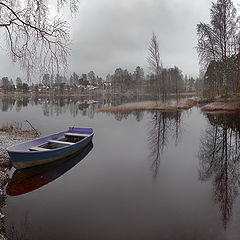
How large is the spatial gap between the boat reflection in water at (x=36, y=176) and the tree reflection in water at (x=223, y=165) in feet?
19.0

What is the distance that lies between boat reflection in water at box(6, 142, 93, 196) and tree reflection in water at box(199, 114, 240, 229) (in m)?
5.78

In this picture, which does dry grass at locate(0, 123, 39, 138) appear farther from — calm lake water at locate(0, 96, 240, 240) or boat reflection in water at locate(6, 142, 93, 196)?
calm lake water at locate(0, 96, 240, 240)

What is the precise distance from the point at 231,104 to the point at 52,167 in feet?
70.3

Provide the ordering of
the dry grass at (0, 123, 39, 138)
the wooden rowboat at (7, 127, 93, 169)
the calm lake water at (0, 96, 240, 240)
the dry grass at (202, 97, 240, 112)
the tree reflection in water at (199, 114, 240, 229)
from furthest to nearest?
1. the dry grass at (202, 97, 240, 112)
2. the dry grass at (0, 123, 39, 138)
3. the wooden rowboat at (7, 127, 93, 169)
4. the tree reflection in water at (199, 114, 240, 229)
5. the calm lake water at (0, 96, 240, 240)

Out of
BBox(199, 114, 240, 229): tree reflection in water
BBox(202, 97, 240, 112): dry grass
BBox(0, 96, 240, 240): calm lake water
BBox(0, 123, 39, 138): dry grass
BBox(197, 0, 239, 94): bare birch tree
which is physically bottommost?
BBox(0, 96, 240, 240): calm lake water

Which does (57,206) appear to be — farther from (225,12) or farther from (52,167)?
(225,12)

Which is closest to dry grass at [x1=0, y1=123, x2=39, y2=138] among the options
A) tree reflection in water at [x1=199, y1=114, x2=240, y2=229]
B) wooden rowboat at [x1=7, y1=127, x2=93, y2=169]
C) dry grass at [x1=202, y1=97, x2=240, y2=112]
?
wooden rowboat at [x1=7, y1=127, x2=93, y2=169]

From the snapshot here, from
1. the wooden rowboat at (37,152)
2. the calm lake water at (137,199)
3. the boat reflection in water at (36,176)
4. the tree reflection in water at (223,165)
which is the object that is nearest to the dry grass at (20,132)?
the wooden rowboat at (37,152)

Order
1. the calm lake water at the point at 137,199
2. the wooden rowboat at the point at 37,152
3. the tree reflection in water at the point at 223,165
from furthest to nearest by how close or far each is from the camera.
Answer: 1. the wooden rowboat at the point at 37,152
2. the tree reflection in water at the point at 223,165
3. the calm lake water at the point at 137,199

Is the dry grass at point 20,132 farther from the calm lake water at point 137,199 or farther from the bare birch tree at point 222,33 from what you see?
the bare birch tree at point 222,33

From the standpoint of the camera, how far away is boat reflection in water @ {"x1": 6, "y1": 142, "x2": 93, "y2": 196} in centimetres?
545

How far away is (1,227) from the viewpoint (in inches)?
142

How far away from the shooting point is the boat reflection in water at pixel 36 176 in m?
5.45

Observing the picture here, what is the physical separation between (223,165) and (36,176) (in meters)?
7.79
